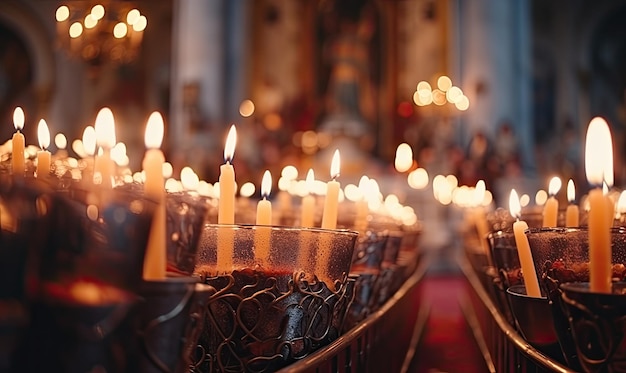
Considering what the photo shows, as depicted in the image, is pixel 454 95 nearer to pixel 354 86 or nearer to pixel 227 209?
pixel 354 86

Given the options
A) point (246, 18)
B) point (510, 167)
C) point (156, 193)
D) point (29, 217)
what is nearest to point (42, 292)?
point (29, 217)

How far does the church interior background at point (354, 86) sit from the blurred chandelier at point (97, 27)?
3008 millimetres

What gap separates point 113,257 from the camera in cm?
69

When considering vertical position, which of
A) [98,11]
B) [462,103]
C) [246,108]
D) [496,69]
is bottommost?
[98,11]

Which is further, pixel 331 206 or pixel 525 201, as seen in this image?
pixel 525 201

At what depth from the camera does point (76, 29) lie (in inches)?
214

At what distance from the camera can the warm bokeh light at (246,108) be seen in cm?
1114

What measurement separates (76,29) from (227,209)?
470 centimetres

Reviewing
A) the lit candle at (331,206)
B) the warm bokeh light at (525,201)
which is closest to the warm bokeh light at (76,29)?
the warm bokeh light at (525,201)

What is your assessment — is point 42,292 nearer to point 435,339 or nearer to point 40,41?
point 435,339

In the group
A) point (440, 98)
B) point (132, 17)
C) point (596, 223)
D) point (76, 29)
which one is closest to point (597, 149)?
point (596, 223)

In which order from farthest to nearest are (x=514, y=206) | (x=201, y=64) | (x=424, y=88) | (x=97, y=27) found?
(x=201, y=64), (x=424, y=88), (x=97, y=27), (x=514, y=206)

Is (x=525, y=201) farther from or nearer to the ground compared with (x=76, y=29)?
nearer to the ground

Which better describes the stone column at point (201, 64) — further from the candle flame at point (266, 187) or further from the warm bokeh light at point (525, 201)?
the candle flame at point (266, 187)
